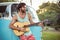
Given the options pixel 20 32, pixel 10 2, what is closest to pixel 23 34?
pixel 20 32

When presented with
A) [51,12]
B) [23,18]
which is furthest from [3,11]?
[51,12]

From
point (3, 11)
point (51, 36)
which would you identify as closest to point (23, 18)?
point (3, 11)

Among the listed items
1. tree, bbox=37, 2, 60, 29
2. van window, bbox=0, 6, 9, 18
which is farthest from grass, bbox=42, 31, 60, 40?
van window, bbox=0, 6, 9, 18

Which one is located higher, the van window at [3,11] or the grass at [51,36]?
the van window at [3,11]

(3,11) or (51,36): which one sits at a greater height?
(3,11)

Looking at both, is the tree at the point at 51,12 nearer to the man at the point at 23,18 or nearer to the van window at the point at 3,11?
the man at the point at 23,18

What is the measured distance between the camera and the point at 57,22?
4.29 meters

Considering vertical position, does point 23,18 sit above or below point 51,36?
above

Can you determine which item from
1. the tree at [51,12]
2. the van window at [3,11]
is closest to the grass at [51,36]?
the tree at [51,12]

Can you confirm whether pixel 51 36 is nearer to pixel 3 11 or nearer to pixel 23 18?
pixel 23 18

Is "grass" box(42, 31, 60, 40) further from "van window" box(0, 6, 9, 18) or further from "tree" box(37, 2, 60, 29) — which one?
"van window" box(0, 6, 9, 18)

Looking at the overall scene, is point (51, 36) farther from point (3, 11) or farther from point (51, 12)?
point (3, 11)

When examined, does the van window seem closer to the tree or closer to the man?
the man

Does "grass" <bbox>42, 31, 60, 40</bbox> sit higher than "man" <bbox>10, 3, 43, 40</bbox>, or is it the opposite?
"man" <bbox>10, 3, 43, 40</bbox>
